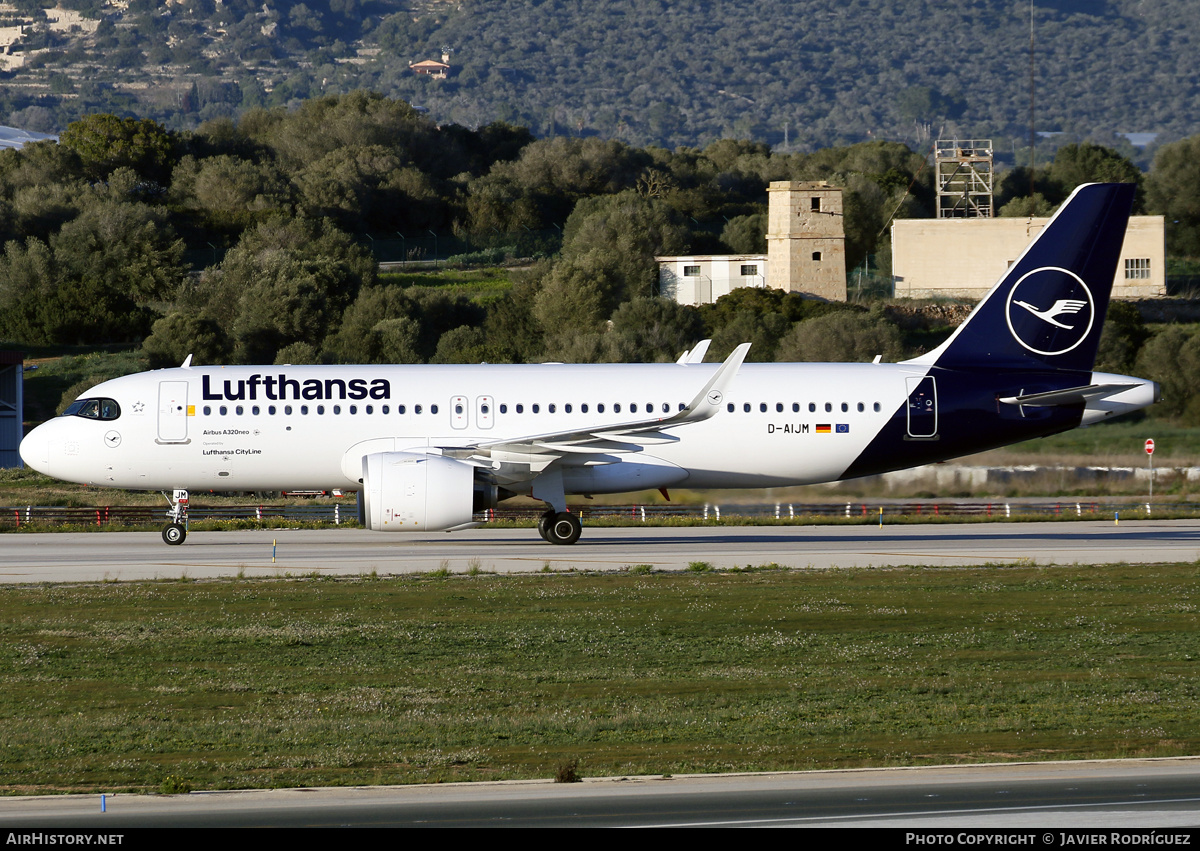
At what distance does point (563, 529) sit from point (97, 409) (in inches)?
426

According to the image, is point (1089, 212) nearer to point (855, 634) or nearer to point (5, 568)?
point (855, 634)

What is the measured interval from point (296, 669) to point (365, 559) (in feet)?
41.8

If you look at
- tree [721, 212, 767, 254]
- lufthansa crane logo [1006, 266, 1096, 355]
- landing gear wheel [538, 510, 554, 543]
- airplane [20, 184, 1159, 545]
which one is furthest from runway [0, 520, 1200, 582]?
tree [721, 212, 767, 254]

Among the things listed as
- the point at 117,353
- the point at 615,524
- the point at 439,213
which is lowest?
the point at 615,524

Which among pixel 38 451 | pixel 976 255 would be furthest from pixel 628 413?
pixel 976 255

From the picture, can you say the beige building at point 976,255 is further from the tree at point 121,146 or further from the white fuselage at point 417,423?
the tree at point 121,146

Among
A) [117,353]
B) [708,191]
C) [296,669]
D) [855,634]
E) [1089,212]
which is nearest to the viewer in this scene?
[296,669]

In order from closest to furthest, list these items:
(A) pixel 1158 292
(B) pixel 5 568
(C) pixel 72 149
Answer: (B) pixel 5 568
(A) pixel 1158 292
(C) pixel 72 149

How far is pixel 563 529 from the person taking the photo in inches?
1299

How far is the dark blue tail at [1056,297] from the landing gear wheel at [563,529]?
8.97m

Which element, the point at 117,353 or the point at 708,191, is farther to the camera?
the point at 708,191

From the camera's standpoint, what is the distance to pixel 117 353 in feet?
234

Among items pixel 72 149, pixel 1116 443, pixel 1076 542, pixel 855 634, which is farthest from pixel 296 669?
pixel 72 149

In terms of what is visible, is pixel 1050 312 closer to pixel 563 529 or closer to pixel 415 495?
pixel 563 529
